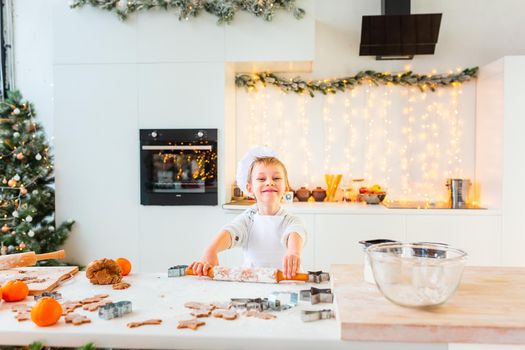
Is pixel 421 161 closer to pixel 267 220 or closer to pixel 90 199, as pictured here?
pixel 267 220

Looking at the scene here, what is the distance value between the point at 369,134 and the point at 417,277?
3.03m

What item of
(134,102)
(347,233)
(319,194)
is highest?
(134,102)

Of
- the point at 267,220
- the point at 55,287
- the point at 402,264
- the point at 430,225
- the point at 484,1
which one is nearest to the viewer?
the point at 402,264

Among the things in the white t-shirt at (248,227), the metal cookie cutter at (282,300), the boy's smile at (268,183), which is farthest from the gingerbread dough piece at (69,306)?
the boy's smile at (268,183)

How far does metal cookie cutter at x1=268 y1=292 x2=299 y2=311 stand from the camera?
1.29m

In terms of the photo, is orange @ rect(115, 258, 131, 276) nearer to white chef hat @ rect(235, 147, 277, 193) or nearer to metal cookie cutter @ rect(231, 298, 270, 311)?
metal cookie cutter @ rect(231, 298, 270, 311)

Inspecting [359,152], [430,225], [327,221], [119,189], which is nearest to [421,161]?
→ [359,152]

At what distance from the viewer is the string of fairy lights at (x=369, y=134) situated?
396cm

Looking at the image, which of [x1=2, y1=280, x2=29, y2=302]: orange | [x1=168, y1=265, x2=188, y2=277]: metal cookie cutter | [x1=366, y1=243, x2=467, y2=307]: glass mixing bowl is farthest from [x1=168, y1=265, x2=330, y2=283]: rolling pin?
[x1=2, y1=280, x2=29, y2=302]: orange

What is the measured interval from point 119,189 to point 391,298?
286cm

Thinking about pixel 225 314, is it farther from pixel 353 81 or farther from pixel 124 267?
pixel 353 81

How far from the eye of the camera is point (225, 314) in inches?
48.6

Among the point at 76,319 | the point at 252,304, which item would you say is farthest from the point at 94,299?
the point at 252,304

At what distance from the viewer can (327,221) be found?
342 centimetres
